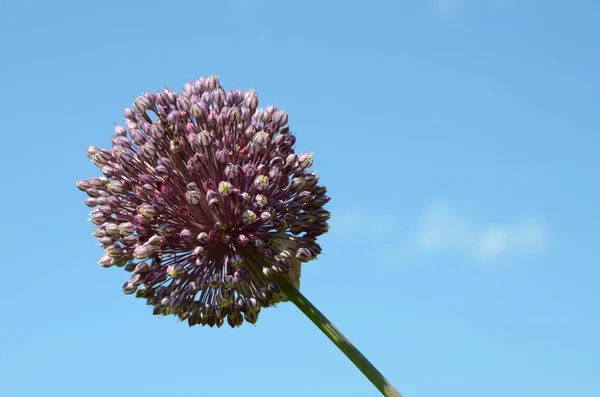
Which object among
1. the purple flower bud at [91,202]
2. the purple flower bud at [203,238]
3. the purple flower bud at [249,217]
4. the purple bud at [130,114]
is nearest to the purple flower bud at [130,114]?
the purple bud at [130,114]

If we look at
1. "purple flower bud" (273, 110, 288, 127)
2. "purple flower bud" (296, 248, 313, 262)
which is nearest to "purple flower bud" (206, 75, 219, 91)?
"purple flower bud" (273, 110, 288, 127)

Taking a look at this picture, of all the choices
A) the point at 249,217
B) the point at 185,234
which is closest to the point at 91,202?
the point at 185,234

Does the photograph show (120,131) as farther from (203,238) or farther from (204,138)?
(203,238)

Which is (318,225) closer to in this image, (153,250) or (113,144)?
(153,250)

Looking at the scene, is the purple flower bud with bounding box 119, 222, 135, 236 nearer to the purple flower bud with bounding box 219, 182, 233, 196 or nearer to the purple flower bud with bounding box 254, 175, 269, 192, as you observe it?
the purple flower bud with bounding box 219, 182, 233, 196

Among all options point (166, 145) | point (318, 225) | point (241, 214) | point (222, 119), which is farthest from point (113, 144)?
point (318, 225)
